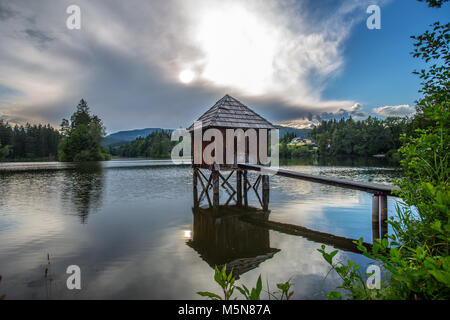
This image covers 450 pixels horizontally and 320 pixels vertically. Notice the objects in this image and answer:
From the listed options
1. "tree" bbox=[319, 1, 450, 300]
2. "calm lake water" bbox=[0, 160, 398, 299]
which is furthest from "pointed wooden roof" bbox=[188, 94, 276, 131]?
"tree" bbox=[319, 1, 450, 300]

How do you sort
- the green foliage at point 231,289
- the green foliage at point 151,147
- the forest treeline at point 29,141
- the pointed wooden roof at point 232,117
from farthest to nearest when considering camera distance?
1. the green foliage at point 151,147
2. the forest treeline at point 29,141
3. the pointed wooden roof at point 232,117
4. the green foliage at point 231,289

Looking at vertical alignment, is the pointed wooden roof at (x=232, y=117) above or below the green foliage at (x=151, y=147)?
below

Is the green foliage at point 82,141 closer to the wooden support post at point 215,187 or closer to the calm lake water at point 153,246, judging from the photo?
the calm lake water at point 153,246

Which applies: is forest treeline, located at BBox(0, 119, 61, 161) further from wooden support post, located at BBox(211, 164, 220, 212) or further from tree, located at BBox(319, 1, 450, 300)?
tree, located at BBox(319, 1, 450, 300)

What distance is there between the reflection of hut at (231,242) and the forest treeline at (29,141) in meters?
106

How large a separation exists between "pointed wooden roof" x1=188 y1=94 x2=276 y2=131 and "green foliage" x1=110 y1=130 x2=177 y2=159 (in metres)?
94.1

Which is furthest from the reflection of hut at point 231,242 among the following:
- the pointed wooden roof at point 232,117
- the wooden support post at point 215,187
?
the pointed wooden roof at point 232,117

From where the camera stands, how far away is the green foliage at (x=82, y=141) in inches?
2579

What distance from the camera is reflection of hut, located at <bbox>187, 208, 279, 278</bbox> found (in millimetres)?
7023

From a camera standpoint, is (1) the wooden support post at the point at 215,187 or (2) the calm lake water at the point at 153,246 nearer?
(2) the calm lake water at the point at 153,246

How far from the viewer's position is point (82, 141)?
66.6 m

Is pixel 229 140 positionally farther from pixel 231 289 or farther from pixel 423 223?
pixel 231 289

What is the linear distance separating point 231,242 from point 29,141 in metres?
115
